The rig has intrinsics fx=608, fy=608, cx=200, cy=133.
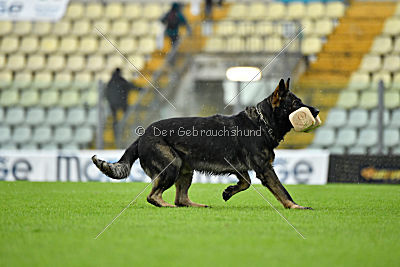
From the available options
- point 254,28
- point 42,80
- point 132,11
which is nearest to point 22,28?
point 42,80

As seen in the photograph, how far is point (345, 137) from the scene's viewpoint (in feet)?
40.7

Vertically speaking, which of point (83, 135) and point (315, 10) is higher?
point (315, 10)

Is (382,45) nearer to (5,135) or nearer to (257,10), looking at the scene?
(257,10)

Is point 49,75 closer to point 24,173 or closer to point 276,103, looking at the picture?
point 24,173

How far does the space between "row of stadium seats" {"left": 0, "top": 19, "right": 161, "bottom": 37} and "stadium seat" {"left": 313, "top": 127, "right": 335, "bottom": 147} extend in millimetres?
6070

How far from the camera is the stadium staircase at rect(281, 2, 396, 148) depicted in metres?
12.2

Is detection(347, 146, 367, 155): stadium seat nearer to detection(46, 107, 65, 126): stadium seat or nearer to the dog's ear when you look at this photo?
the dog's ear

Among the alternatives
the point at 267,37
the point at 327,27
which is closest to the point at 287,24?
the point at 267,37

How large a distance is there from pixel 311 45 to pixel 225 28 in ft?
7.74

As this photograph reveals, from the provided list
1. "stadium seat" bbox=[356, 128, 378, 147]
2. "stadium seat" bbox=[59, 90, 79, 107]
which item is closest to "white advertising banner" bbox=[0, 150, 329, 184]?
"stadium seat" bbox=[356, 128, 378, 147]

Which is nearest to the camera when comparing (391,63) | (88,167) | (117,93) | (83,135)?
(88,167)

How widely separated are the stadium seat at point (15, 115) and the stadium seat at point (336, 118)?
22.2ft

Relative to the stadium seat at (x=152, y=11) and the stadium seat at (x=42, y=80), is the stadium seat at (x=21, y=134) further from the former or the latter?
the stadium seat at (x=152, y=11)

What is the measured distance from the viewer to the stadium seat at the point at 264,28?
46.1ft
